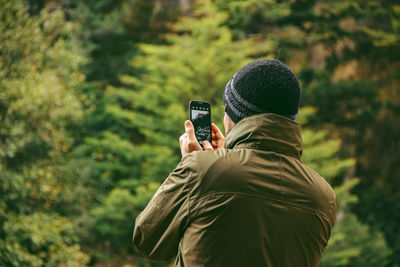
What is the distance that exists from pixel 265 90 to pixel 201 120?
0.41 meters

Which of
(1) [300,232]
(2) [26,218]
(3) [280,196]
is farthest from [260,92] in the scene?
(2) [26,218]

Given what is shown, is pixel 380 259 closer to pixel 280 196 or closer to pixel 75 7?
pixel 75 7

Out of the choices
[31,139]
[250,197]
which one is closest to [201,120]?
[250,197]

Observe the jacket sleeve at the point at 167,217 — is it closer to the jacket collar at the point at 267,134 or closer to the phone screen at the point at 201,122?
the jacket collar at the point at 267,134

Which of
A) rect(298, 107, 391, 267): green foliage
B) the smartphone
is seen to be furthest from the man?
rect(298, 107, 391, 267): green foliage

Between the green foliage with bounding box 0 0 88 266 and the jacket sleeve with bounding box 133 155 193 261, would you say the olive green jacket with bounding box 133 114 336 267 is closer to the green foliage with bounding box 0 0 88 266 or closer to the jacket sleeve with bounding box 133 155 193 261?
the jacket sleeve with bounding box 133 155 193 261

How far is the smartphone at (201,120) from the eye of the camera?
1.61 m

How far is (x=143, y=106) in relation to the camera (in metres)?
10.0

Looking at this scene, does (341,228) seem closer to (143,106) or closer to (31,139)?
(143,106)

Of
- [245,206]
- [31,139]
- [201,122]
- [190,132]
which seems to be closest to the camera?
[245,206]

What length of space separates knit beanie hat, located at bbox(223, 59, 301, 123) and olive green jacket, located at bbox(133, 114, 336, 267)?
0.03m

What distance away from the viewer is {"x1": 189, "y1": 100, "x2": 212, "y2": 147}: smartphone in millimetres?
1609

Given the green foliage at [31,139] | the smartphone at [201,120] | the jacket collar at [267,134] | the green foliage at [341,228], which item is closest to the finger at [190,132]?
the smartphone at [201,120]

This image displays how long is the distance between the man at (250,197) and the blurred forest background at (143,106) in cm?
643
